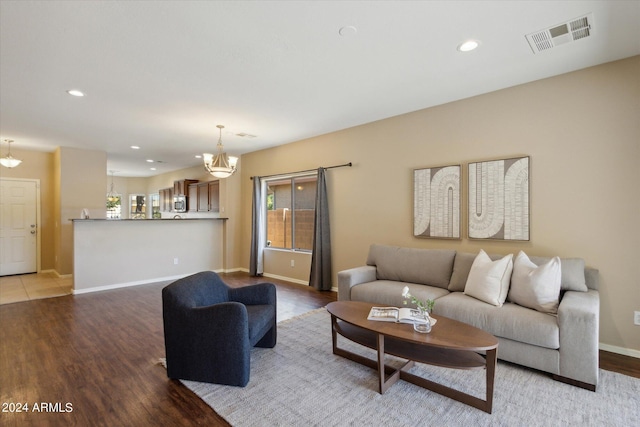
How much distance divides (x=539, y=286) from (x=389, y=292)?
1.35 meters

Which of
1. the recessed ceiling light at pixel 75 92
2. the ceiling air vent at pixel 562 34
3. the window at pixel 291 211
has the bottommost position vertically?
the window at pixel 291 211

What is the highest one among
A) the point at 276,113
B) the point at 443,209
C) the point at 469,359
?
the point at 276,113

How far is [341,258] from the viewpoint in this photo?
5.10m

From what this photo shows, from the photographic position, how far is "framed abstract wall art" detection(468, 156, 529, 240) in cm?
334

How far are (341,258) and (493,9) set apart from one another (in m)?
3.75

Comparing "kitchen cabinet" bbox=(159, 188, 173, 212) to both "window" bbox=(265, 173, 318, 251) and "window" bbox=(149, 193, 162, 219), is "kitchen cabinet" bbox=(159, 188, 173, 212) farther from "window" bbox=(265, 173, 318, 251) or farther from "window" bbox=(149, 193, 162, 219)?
"window" bbox=(265, 173, 318, 251)

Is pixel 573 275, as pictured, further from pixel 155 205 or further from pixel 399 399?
pixel 155 205

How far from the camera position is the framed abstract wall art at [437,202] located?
3.83 m

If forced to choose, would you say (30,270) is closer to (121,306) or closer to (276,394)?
(121,306)

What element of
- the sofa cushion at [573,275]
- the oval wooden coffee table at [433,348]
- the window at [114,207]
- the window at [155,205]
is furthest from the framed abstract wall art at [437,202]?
the window at [114,207]

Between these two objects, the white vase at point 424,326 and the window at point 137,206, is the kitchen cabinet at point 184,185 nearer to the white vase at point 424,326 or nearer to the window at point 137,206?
the window at point 137,206

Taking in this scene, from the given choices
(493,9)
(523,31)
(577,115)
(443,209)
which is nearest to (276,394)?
(443,209)

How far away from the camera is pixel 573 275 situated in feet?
9.15

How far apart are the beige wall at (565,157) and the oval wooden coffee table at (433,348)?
1.69 meters
